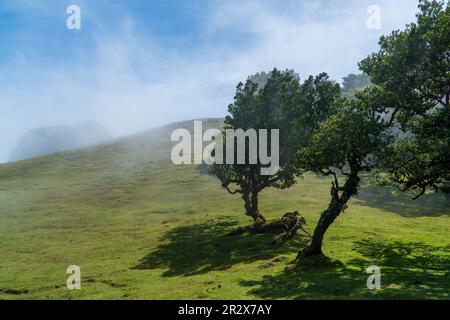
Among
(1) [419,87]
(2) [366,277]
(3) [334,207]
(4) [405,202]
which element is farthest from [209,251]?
(4) [405,202]

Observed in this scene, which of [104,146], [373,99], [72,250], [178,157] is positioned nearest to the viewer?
[373,99]

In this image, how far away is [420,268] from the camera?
100 feet

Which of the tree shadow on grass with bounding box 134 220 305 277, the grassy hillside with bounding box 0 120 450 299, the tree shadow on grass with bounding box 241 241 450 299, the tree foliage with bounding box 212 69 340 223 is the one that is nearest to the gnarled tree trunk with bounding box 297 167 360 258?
the tree shadow on grass with bounding box 241 241 450 299

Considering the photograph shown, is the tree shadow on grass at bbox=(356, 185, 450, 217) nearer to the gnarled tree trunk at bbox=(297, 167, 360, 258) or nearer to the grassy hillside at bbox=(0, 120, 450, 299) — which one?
the grassy hillside at bbox=(0, 120, 450, 299)

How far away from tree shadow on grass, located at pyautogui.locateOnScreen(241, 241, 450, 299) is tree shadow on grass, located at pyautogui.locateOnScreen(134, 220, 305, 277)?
23.6 ft

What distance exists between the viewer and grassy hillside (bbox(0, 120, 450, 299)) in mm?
28438

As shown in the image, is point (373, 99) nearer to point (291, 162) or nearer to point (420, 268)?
point (420, 268)

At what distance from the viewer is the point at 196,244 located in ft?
155

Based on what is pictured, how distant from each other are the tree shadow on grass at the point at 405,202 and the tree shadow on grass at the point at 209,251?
33667 mm

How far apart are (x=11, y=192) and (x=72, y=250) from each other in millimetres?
59858

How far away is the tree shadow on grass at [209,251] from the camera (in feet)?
124

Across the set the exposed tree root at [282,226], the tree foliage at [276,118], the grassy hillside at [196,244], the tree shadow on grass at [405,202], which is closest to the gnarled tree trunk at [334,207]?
the grassy hillside at [196,244]
